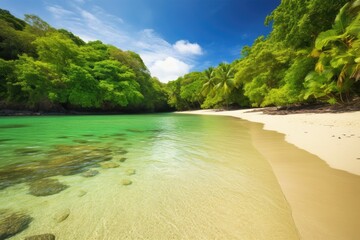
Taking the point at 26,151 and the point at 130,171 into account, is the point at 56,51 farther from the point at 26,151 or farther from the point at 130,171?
the point at 130,171

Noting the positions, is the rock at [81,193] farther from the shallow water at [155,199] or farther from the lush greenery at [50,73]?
the lush greenery at [50,73]

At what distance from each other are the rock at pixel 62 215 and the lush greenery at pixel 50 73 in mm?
27339

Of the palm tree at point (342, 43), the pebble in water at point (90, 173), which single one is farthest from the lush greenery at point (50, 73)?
the palm tree at point (342, 43)

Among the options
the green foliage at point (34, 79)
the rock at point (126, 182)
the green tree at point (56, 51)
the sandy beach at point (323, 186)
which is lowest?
the rock at point (126, 182)

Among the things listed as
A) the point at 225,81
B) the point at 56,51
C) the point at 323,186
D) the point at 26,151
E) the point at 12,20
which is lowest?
the point at 26,151

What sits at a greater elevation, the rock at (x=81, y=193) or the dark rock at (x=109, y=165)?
the rock at (x=81, y=193)

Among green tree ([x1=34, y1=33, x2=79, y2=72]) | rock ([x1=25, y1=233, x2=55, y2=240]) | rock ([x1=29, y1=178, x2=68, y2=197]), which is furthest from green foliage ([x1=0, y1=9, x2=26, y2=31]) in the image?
rock ([x1=25, y1=233, x2=55, y2=240])

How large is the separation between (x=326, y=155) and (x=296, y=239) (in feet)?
10.1

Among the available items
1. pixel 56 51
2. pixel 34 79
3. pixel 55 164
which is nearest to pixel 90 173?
pixel 55 164

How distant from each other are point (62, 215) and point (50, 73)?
96.3 feet

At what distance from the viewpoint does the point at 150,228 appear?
1689mm

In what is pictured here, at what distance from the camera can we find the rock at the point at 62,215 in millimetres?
1841

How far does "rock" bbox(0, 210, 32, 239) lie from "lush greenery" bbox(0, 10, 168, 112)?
1065 inches

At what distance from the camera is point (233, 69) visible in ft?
108
